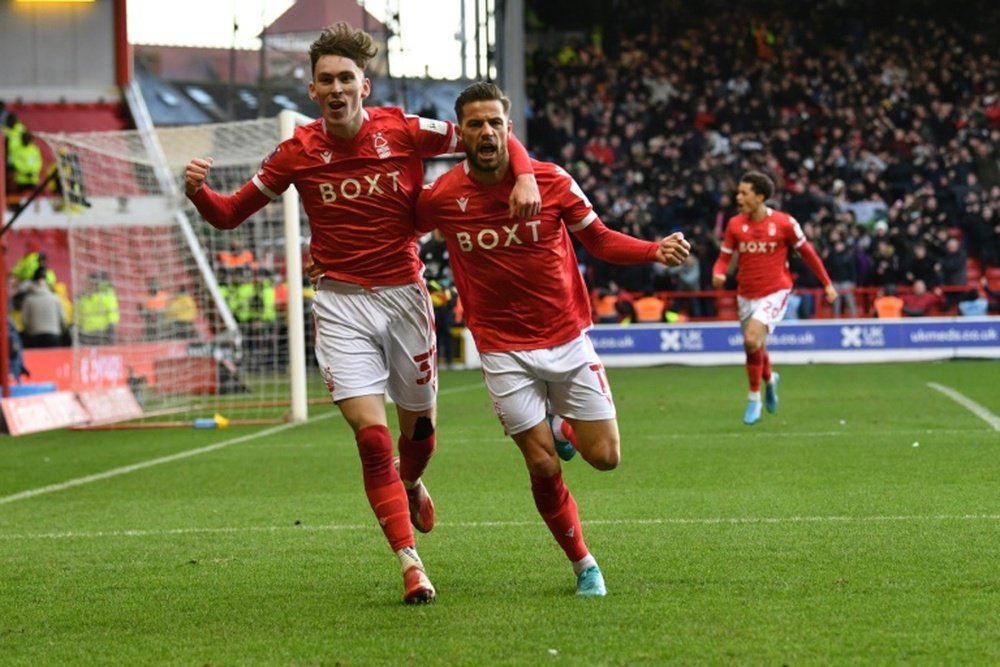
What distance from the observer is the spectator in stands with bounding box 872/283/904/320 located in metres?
28.8

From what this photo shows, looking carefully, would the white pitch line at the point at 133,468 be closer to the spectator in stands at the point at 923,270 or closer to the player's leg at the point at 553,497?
the player's leg at the point at 553,497

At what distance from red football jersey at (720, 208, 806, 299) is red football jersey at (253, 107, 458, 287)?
8.62 metres

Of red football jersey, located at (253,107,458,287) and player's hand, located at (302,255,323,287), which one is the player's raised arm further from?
player's hand, located at (302,255,323,287)

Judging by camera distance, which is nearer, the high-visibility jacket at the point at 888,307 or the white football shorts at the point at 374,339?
the white football shorts at the point at 374,339

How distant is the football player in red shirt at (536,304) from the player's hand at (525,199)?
18 centimetres

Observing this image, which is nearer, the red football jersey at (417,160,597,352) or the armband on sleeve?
the armband on sleeve

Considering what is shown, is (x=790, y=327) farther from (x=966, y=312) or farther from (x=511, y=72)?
(x=511, y=72)

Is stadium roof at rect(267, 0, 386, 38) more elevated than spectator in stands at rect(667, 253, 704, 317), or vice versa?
stadium roof at rect(267, 0, 386, 38)

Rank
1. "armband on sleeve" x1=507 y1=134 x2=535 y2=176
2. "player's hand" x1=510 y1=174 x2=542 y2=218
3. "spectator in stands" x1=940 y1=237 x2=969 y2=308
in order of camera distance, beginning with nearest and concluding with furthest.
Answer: "player's hand" x1=510 y1=174 x2=542 y2=218 < "armband on sleeve" x1=507 y1=134 x2=535 y2=176 < "spectator in stands" x1=940 y1=237 x2=969 y2=308

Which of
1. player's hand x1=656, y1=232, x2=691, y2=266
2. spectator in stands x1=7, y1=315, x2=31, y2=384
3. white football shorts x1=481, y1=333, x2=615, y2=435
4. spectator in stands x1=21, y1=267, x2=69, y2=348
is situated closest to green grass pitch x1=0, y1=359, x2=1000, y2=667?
white football shorts x1=481, y1=333, x2=615, y2=435

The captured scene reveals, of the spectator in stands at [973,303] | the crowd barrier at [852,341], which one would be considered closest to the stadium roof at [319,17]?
the crowd barrier at [852,341]

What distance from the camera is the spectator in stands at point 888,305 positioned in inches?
1132

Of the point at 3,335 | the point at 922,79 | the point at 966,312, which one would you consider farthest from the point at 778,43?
the point at 3,335

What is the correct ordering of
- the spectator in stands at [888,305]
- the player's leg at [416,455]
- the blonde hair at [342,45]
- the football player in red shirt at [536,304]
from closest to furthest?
the football player in red shirt at [536,304]
the blonde hair at [342,45]
the player's leg at [416,455]
the spectator in stands at [888,305]
